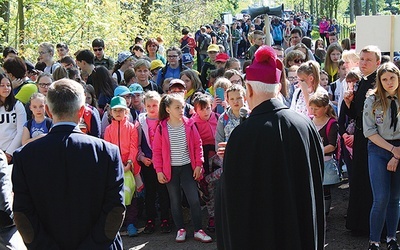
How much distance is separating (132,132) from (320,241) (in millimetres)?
4211

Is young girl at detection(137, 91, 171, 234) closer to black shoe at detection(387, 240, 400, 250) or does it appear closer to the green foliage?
black shoe at detection(387, 240, 400, 250)

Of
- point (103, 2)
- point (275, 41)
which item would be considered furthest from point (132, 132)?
point (275, 41)

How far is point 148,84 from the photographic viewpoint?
9688mm

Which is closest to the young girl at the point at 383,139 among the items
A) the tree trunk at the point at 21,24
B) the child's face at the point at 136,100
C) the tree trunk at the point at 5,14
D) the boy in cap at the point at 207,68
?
the child's face at the point at 136,100

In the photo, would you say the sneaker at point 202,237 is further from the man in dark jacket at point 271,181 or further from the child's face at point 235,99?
the man in dark jacket at point 271,181

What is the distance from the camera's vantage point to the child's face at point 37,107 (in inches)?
295

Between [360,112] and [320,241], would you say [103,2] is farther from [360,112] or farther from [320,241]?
[320,241]

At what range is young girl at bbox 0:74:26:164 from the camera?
24.8ft

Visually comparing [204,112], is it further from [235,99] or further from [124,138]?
[124,138]

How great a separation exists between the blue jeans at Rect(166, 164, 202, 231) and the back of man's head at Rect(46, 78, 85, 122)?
11.8ft

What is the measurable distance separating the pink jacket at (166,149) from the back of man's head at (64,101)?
138 inches

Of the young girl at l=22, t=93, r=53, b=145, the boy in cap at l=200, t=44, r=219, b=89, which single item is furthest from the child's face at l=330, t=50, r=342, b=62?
the young girl at l=22, t=93, r=53, b=145

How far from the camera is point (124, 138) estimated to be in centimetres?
777

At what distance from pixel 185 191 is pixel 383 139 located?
2496 millimetres
